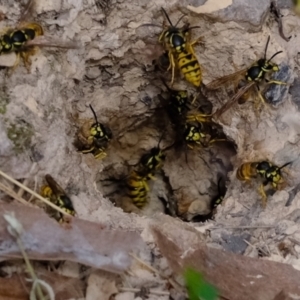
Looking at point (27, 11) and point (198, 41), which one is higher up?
point (27, 11)

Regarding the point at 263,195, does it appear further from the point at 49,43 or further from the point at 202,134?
the point at 49,43

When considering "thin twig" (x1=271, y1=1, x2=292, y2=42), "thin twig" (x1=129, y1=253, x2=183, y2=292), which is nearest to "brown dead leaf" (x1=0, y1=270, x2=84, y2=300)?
"thin twig" (x1=129, y1=253, x2=183, y2=292)

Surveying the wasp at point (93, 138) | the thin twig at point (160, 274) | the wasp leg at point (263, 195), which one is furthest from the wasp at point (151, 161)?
the thin twig at point (160, 274)

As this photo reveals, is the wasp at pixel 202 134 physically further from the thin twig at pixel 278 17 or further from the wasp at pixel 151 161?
the thin twig at pixel 278 17

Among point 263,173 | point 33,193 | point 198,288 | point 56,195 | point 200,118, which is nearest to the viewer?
point 198,288

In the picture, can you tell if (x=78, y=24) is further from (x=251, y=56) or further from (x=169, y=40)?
(x=251, y=56)

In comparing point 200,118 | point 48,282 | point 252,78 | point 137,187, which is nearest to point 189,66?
point 252,78
